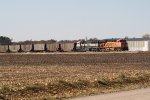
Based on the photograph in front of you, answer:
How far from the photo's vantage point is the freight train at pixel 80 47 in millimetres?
101312

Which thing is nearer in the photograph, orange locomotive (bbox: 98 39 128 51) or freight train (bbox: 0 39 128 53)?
orange locomotive (bbox: 98 39 128 51)

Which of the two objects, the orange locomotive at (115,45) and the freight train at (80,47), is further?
the freight train at (80,47)

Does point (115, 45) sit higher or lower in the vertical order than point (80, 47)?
higher

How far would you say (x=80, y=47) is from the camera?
356ft

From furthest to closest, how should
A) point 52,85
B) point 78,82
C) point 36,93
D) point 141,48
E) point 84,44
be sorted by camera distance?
point 141,48, point 84,44, point 78,82, point 52,85, point 36,93

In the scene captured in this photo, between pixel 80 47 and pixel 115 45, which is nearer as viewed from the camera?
pixel 115 45

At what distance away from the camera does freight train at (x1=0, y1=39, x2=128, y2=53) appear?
10131 centimetres

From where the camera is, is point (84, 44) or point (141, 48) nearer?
point (84, 44)

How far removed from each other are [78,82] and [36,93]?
3.80 meters

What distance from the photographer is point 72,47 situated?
361 ft

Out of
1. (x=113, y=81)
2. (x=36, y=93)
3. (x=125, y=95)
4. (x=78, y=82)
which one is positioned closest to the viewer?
(x=125, y=95)

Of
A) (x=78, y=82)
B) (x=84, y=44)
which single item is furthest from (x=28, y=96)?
(x=84, y=44)

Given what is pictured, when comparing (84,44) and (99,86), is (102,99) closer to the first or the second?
(99,86)

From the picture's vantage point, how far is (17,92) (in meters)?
18.1
